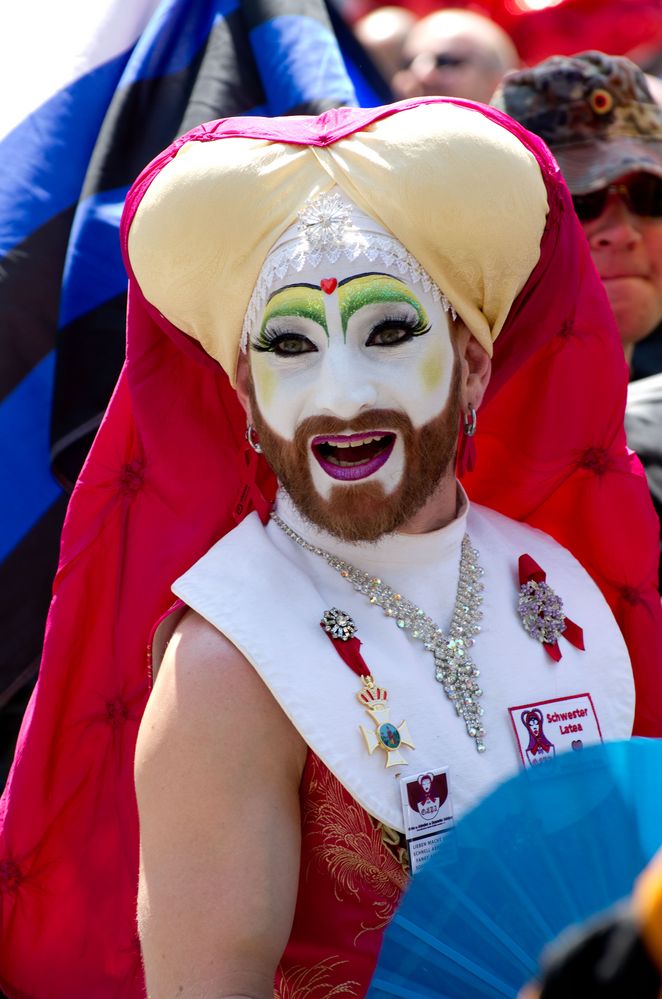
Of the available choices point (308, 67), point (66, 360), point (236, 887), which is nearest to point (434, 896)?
point (236, 887)

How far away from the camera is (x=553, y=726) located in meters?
2.15

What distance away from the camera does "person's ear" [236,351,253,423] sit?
2.21 m

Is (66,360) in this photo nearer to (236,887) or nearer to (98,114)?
(98,114)

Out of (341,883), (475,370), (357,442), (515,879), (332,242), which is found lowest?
(341,883)

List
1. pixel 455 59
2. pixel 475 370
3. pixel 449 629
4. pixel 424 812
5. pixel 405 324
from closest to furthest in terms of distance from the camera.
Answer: pixel 424 812 → pixel 405 324 → pixel 449 629 → pixel 475 370 → pixel 455 59

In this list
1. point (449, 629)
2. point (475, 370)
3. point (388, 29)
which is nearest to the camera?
point (449, 629)

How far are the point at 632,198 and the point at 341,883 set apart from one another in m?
2.17

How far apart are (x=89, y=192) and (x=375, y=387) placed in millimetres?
1339

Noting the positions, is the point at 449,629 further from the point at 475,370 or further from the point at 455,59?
the point at 455,59

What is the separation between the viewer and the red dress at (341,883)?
2006 mm

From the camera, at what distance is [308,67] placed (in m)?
3.28

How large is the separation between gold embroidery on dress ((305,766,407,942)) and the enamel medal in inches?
3.6

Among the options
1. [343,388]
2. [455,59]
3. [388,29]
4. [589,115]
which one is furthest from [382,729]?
[388,29]

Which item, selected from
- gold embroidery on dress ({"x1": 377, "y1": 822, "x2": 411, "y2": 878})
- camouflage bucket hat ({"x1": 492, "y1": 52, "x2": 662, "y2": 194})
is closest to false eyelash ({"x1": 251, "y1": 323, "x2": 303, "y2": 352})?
gold embroidery on dress ({"x1": 377, "y1": 822, "x2": 411, "y2": 878})
